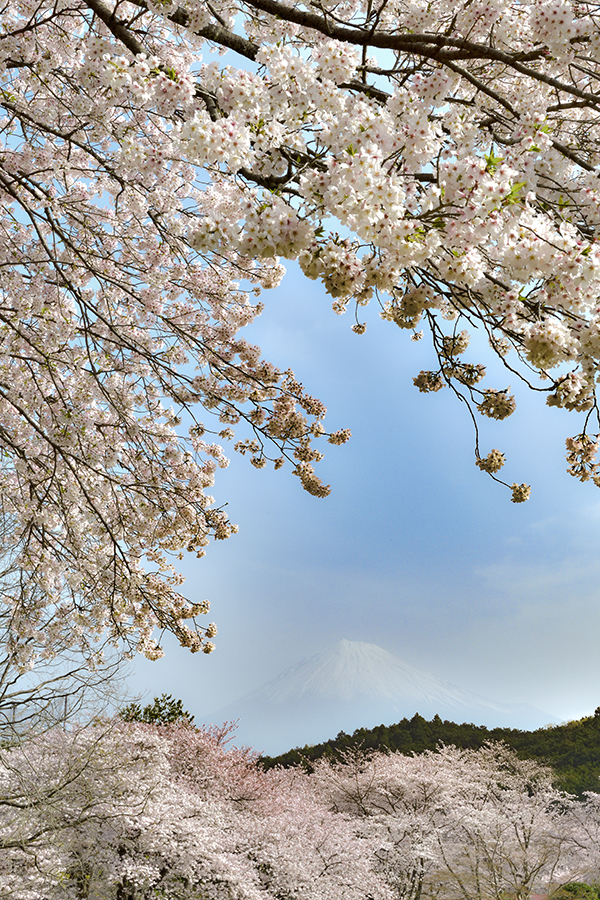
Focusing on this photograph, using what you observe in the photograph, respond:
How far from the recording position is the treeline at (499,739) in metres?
19.3

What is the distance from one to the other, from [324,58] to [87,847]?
9.85m

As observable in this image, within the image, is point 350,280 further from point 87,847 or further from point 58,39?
point 87,847

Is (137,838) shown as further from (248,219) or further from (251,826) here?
(248,219)

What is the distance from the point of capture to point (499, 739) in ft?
72.2

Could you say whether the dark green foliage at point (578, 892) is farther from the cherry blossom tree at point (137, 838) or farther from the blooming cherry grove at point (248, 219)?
the blooming cherry grove at point (248, 219)

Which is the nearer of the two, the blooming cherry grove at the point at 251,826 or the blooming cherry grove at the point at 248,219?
the blooming cherry grove at the point at 248,219

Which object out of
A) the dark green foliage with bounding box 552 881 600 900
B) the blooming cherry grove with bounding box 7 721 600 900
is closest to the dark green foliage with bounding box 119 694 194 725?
the blooming cherry grove with bounding box 7 721 600 900

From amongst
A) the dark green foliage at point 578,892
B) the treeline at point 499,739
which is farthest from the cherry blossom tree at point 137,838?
the treeline at point 499,739

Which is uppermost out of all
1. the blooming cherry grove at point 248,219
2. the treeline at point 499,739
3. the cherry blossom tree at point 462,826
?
the blooming cherry grove at point 248,219

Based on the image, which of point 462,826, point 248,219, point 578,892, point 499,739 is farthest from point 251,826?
point 499,739

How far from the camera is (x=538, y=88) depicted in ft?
10.5

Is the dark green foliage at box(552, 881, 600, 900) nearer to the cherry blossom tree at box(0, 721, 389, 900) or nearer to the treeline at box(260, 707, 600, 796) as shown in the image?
the treeline at box(260, 707, 600, 796)

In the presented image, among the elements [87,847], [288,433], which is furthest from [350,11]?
[87,847]

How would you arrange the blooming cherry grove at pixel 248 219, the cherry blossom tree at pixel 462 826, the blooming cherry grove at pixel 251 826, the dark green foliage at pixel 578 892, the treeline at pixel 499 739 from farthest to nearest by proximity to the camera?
the treeline at pixel 499 739
the dark green foliage at pixel 578 892
the cherry blossom tree at pixel 462 826
the blooming cherry grove at pixel 251 826
the blooming cherry grove at pixel 248 219
